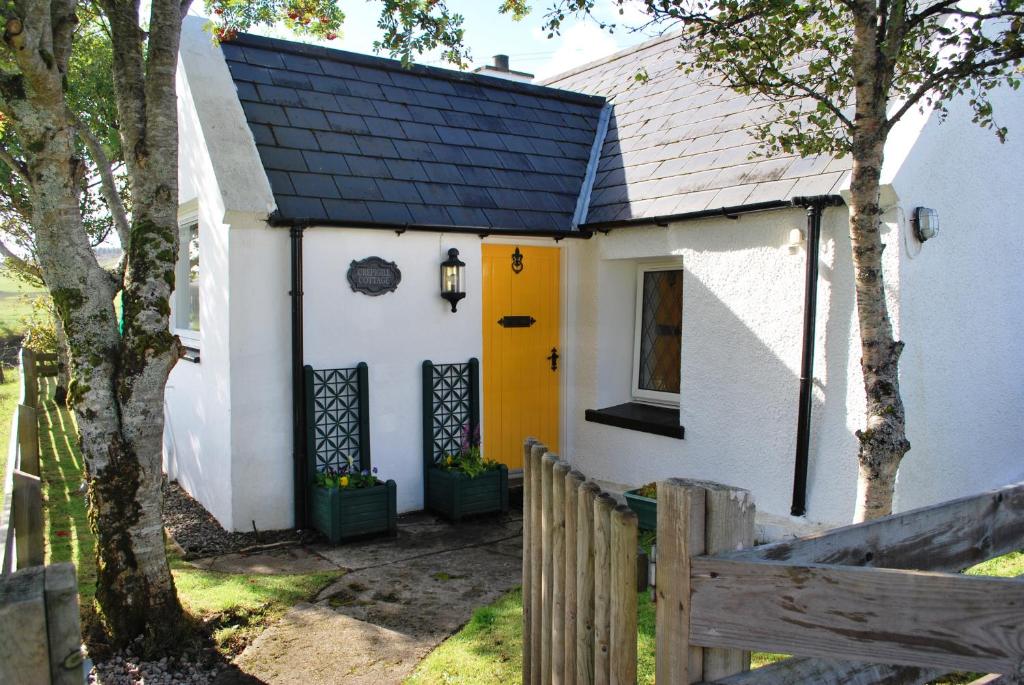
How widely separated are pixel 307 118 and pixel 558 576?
19.3 feet

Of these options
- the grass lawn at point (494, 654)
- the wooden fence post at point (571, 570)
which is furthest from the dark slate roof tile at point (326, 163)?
the wooden fence post at point (571, 570)

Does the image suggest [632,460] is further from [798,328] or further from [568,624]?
[568,624]

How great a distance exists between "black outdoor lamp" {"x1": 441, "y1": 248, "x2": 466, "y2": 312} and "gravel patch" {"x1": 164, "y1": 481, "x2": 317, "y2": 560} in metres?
2.52

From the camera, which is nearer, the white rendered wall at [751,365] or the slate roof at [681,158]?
the white rendered wall at [751,365]

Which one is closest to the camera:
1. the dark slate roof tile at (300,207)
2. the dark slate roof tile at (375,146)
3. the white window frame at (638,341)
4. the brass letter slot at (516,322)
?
the dark slate roof tile at (300,207)

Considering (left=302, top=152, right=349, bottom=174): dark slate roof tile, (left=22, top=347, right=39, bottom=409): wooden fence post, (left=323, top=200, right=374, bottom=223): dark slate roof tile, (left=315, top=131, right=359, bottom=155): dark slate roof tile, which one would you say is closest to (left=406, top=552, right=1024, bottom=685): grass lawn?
(left=323, top=200, right=374, bottom=223): dark slate roof tile

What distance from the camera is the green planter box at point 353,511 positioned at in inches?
250

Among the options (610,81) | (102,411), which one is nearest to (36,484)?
(102,411)

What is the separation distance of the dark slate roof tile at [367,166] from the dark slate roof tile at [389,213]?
39 cm

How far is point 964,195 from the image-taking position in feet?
20.6

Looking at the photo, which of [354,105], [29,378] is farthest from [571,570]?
[29,378]

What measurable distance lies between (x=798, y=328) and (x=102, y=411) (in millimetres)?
5085

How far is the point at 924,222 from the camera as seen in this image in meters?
5.70

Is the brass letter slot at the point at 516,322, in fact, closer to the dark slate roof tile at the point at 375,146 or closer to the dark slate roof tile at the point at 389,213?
the dark slate roof tile at the point at 389,213
